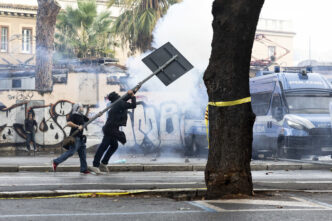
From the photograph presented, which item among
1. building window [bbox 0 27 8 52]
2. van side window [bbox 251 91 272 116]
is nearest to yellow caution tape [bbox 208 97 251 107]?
van side window [bbox 251 91 272 116]

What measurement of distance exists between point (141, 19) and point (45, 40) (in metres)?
4.31

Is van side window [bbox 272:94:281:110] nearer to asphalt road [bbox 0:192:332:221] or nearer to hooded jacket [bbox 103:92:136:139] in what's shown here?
hooded jacket [bbox 103:92:136:139]

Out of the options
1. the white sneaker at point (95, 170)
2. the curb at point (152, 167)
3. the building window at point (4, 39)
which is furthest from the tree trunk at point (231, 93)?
the building window at point (4, 39)

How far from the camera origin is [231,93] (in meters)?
7.98

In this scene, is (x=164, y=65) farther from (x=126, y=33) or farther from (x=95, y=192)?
(x=126, y=33)

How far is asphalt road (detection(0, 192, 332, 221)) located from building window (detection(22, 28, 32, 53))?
144 ft

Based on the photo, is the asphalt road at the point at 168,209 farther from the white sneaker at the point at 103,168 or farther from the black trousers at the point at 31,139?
the black trousers at the point at 31,139

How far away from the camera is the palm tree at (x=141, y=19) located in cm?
2669

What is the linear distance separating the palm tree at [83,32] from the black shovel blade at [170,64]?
2526 cm

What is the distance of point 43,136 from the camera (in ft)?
69.6

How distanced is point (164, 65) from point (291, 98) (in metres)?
5.89

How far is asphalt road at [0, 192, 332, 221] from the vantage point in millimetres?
6281

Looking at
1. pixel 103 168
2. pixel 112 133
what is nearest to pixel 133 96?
pixel 112 133

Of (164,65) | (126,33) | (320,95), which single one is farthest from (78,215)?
(126,33)
